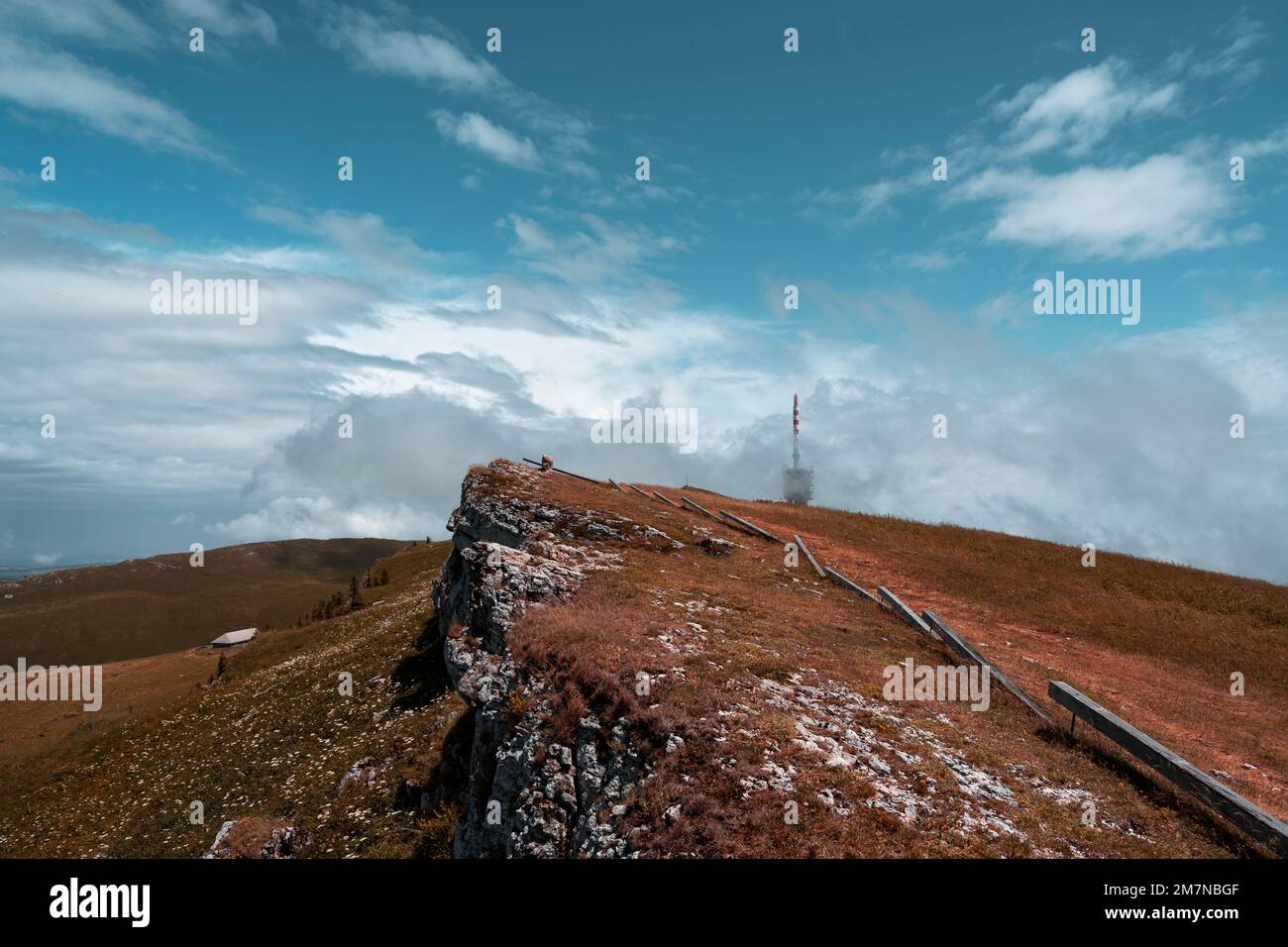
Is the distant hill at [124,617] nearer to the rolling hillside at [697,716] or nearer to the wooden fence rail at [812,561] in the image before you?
the rolling hillside at [697,716]

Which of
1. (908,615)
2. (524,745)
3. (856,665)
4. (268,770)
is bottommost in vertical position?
(268,770)

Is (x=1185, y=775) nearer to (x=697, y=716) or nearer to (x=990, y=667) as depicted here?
(x=990, y=667)

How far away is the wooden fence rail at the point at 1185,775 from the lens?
9.94 m

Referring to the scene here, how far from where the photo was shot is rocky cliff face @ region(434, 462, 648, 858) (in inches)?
481

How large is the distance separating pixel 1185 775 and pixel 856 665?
25.5ft

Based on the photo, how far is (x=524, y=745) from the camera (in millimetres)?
14492

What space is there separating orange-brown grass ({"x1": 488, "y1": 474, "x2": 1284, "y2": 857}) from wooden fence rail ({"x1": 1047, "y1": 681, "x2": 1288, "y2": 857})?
42cm

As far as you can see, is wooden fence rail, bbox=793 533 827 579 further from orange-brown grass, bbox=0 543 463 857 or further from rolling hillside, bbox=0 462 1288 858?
orange-brown grass, bbox=0 543 463 857

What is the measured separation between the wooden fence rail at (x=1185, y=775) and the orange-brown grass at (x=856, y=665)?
1.38ft

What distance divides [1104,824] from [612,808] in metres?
9.30
